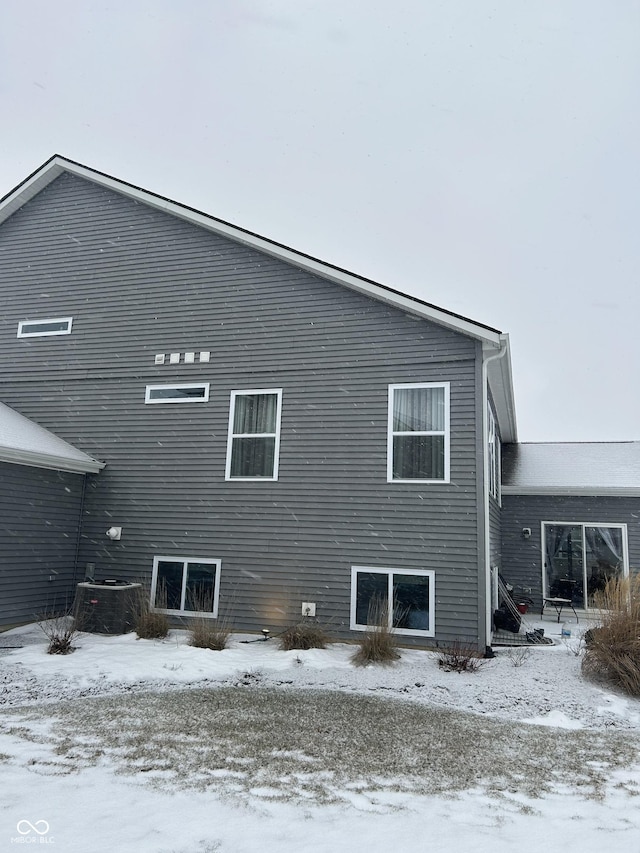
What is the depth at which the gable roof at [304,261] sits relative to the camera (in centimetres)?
899

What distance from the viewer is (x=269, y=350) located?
10.2 metres

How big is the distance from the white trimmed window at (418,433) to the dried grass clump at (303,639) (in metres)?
2.42

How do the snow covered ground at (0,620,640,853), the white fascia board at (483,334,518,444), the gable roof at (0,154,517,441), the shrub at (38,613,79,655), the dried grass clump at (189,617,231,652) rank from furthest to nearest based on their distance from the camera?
the white fascia board at (483,334,518,444) < the gable roof at (0,154,517,441) < the dried grass clump at (189,617,231,652) < the shrub at (38,613,79,655) < the snow covered ground at (0,620,640,853)

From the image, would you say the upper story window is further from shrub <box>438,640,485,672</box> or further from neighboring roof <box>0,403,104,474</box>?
neighboring roof <box>0,403,104,474</box>

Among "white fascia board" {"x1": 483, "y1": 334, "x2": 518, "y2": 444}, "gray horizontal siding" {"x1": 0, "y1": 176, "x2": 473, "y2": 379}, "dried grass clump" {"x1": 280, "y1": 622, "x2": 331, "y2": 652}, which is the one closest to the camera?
"dried grass clump" {"x1": 280, "y1": 622, "x2": 331, "y2": 652}

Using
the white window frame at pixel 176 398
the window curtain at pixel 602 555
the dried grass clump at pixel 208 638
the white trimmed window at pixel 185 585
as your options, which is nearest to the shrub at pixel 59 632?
the white trimmed window at pixel 185 585

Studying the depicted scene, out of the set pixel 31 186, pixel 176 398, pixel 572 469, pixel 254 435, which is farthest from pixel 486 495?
pixel 31 186

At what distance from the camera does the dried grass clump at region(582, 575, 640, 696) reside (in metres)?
6.62

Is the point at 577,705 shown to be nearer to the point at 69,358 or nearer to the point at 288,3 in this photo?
the point at 69,358

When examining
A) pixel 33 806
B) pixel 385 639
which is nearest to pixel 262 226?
pixel 385 639

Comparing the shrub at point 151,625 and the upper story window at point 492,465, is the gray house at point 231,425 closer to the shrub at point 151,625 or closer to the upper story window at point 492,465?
the upper story window at point 492,465

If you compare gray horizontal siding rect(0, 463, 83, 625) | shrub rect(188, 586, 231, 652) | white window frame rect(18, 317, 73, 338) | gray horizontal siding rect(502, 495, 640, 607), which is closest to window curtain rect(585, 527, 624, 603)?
gray horizontal siding rect(502, 495, 640, 607)

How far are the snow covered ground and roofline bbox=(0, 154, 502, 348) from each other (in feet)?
15.5

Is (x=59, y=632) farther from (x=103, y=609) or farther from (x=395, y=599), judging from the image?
(x=395, y=599)
